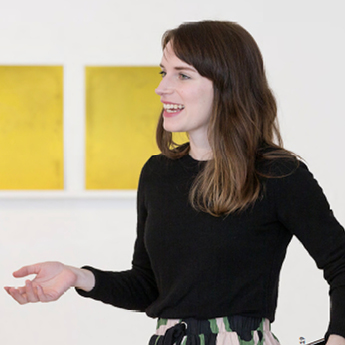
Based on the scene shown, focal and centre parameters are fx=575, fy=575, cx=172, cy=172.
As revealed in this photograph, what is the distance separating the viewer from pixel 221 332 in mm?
1318

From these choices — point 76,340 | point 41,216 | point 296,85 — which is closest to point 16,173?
point 41,216

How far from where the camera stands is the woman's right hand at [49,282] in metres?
1.36

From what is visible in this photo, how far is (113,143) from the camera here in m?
3.03

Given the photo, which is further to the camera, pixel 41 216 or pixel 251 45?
pixel 41 216

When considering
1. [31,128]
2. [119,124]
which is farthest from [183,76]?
[31,128]

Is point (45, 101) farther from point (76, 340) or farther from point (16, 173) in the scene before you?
point (76, 340)

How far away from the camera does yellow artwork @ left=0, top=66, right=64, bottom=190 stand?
3.02m

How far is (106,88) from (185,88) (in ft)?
5.41

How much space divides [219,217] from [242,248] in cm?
9

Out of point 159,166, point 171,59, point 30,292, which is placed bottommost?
point 30,292

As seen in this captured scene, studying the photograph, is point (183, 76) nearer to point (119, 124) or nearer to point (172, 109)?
point (172, 109)

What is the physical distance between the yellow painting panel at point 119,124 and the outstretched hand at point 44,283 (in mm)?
1619

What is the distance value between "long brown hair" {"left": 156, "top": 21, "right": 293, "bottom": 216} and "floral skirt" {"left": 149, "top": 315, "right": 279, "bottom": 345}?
0.25m

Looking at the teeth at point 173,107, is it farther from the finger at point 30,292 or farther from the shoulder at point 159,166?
the finger at point 30,292
